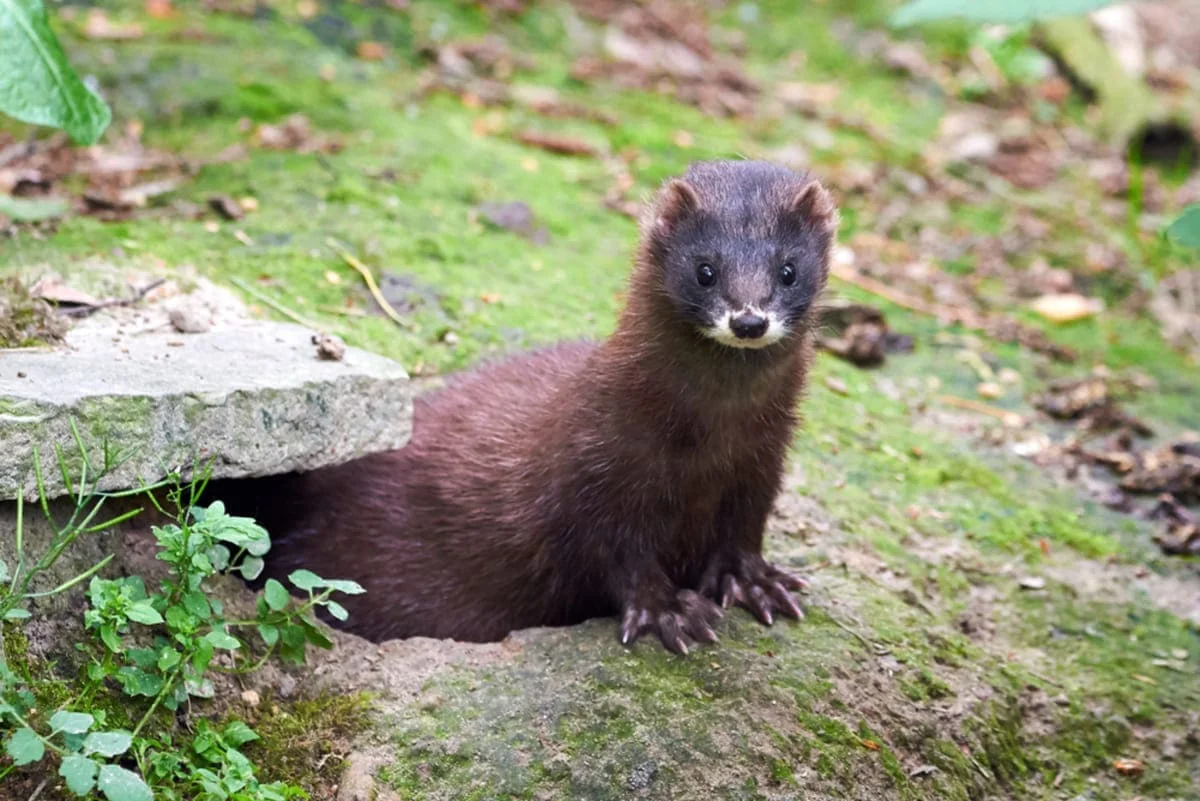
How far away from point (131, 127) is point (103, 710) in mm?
4399

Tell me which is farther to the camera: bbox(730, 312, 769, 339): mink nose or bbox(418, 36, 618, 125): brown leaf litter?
bbox(418, 36, 618, 125): brown leaf litter

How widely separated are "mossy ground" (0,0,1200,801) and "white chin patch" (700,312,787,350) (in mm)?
974


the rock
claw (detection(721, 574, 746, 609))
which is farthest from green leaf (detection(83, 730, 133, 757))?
claw (detection(721, 574, 746, 609))

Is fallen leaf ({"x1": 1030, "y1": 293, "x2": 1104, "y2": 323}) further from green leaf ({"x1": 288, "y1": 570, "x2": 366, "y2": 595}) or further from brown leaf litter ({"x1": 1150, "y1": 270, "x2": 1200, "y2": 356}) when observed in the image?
green leaf ({"x1": 288, "y1": 570, "x2": 366, "y2": 595})

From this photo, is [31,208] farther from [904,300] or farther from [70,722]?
[904,300]

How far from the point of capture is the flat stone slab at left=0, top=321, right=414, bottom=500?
3.29m

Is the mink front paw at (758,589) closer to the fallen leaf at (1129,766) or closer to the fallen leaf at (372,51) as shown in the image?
the fallen leaf at (1129,766)

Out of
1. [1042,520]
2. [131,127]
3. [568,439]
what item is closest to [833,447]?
[1042,520]

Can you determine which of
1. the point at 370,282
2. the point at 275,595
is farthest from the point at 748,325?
the point at 370,282

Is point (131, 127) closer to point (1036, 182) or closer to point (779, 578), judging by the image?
point (779, 578)

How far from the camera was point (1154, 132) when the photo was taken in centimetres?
1046

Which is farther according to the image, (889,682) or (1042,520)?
(1042,520)

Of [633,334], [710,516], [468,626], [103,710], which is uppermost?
[633,334]

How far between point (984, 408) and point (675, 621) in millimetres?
2934
